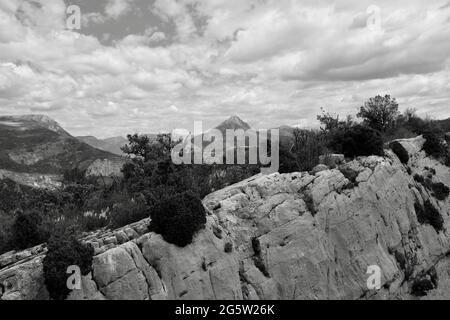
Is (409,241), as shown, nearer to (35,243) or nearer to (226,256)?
(226,256)

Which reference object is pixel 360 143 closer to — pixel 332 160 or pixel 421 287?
pixel 332 160

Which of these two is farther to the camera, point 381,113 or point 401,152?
point 381,113

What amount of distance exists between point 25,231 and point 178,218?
7.95 m

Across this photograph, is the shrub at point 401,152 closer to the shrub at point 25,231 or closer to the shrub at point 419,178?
the shrub at point 419,178

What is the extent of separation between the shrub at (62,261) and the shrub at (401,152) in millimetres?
26790

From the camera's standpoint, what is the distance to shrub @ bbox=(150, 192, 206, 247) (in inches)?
743

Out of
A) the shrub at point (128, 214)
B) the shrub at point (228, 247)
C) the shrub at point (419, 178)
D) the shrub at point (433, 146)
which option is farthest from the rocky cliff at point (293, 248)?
the shrub at point (433, 146)

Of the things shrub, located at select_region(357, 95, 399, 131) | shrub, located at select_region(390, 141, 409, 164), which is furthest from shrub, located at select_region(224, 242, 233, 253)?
shrub, located at select_region(357, 95, 399, 131)

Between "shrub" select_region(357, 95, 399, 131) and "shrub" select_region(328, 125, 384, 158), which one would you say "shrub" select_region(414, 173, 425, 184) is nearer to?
"shrub" select_region(328, 125, 384, 158)

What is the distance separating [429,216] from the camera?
30.7 metres

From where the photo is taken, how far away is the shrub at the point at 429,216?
30.4m

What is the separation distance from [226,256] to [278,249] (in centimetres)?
335

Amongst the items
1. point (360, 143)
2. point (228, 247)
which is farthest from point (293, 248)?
point (360, 143)
